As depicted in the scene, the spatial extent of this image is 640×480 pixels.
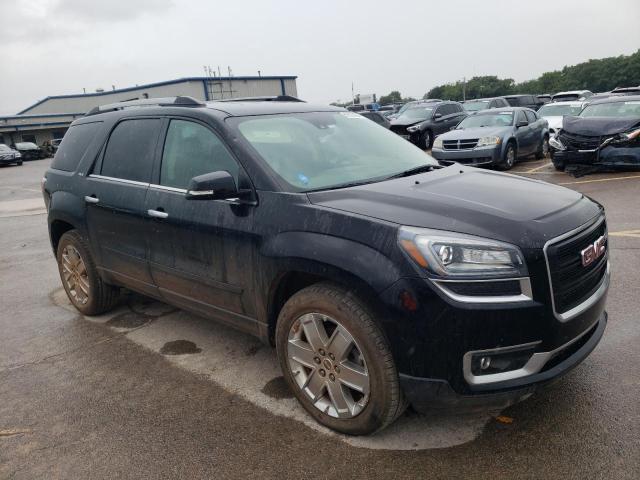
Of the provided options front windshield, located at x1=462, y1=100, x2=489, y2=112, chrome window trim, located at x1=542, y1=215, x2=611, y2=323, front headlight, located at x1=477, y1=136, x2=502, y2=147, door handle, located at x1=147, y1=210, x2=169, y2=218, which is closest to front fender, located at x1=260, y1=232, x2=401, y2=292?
chrome window trim, located at x1=542, y1=215, x2=611, y2=323

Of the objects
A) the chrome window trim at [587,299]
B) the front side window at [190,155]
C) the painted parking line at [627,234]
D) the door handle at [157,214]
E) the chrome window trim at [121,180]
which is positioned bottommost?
the painted parking line at [627,234]

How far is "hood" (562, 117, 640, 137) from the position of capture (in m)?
10.3

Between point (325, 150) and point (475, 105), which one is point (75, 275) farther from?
point (475, 105)

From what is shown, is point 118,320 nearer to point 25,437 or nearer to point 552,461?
point 25,437

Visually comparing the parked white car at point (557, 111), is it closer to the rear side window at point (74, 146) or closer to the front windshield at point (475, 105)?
the front windshield at point (475, 105)

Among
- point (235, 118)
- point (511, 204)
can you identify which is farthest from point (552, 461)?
point (235, 118)

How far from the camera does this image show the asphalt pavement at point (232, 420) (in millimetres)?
2611

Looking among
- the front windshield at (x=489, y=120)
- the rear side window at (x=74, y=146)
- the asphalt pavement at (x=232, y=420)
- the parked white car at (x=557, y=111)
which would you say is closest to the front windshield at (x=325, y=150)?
the asphalt pavement at (x=232, y=420)

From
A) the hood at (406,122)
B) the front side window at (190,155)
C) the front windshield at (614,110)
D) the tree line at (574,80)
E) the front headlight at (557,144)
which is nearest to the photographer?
the front side window at (190,155)

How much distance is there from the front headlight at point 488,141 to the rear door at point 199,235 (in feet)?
32.7

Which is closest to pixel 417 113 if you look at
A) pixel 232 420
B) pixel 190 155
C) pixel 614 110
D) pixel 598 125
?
pixel 614 110

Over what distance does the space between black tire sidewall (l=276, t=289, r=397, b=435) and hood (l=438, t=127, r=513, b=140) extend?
35.0 ft

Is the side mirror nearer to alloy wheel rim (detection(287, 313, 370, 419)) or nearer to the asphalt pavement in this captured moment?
alloy wheel rim (detection(287, 313, 370, 419))

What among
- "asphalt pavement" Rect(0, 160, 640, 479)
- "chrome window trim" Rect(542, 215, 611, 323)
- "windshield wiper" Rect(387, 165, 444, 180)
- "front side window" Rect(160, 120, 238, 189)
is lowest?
"asphalt pavement" Rect(0, 160, 640, 479)
